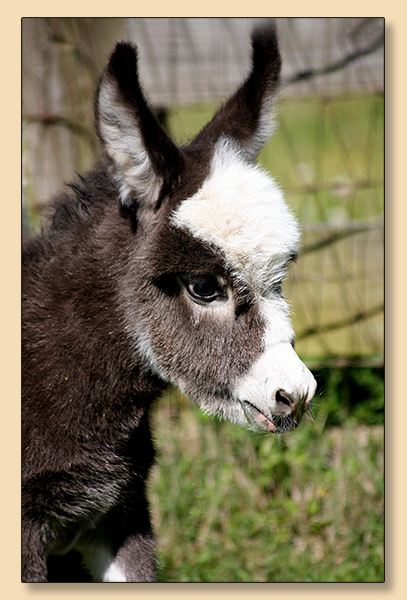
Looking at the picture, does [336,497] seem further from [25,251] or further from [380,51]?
[380,51]

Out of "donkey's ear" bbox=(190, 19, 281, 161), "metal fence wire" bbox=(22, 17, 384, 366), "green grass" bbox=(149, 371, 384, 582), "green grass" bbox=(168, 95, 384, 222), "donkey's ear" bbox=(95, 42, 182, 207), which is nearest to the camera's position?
"donkey's ear" bbox=(95, 42, 182, 207)

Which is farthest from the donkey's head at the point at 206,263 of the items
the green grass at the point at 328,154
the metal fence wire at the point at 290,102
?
the green grass at the point at 328,154

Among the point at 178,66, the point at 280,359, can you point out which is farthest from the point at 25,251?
the point at 178,66

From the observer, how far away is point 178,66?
12.9ft

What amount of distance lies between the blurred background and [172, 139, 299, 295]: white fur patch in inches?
57.2

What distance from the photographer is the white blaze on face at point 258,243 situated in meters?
2.09

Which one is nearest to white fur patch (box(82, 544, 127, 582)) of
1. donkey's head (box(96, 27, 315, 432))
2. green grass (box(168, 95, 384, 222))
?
donkey's head (box(96, 27, 315, 432))

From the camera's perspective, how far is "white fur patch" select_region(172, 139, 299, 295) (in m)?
2.11

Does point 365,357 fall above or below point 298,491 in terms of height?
above

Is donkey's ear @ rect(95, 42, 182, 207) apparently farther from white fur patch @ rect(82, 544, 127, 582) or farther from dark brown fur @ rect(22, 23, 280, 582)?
white fur patch @ rect(82, 544, 127, 582)

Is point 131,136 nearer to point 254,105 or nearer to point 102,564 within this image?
point 254,105

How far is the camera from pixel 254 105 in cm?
247

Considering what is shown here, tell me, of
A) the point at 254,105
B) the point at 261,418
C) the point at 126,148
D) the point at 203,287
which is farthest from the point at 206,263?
the point at 254,105

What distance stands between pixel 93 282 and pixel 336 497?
7.29 ft
